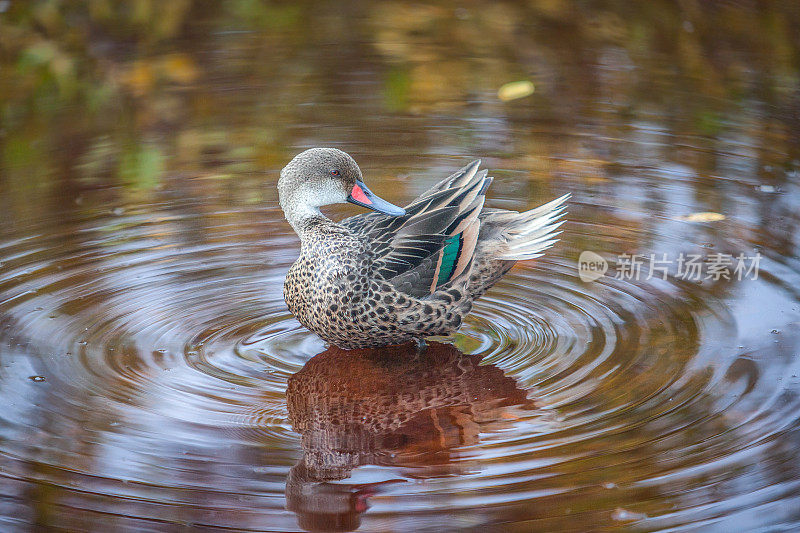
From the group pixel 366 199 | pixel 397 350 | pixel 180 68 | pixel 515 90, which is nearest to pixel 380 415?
pixel 397 350

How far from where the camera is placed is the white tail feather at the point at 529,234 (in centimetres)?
455

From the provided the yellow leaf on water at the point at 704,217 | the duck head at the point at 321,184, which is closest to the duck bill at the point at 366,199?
the duck head at the point at 321,184

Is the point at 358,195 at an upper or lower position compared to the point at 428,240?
upper

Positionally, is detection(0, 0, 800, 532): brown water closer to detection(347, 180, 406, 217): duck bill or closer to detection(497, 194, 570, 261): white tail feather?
detection(497, 194, 570, 261): white tail feather

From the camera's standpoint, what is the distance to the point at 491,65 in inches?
322

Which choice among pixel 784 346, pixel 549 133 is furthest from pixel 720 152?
pixel 784 346

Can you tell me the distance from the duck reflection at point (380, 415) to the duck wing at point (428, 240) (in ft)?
1.25

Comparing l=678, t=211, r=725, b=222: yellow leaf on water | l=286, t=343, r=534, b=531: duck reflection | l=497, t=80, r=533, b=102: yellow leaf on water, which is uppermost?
l=497, t=80, r=533, b=102: yellow leaf on water

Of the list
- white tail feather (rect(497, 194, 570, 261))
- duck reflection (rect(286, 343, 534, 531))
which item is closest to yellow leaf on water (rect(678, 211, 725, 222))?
white tail feather (rect(497, 194, 570, 261))

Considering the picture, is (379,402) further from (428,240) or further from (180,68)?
(180,68)

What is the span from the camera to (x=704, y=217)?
554 centimetres

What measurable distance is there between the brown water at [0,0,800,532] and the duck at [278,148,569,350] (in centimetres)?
21

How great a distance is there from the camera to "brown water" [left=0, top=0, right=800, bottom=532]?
11.1 ft

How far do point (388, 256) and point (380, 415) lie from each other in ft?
2.64
